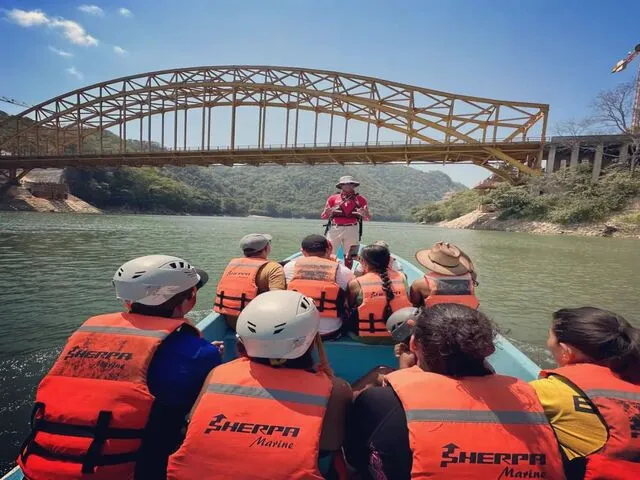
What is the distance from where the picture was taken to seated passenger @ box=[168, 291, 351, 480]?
4.27 ft

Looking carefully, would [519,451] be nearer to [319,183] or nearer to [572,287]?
[572,287]

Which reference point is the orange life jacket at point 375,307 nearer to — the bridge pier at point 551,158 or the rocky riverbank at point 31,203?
the bridge pier at point 551,158

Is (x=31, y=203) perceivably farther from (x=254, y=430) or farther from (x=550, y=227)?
(x=550, y=227)

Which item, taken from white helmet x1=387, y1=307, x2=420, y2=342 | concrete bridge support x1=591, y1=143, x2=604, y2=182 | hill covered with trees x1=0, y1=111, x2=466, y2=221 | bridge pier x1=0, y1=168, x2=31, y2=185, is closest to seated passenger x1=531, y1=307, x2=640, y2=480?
white helmet x1=387, y1=307, x2=420, y2=342

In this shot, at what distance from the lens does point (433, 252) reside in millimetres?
3449

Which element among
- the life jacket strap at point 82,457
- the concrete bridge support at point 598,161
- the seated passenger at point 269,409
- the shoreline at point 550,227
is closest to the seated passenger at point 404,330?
the seated passenger at point 269,409

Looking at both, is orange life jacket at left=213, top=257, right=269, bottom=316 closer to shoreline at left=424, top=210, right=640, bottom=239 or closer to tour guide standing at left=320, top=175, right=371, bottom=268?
tour guide standing at left=320, top=175, right=371, bottom=268

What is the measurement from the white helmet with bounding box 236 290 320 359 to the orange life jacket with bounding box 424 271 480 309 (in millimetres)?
1967

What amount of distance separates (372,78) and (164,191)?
4120cm

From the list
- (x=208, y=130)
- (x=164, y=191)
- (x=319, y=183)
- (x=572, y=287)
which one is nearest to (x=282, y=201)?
(x=319, y=183)

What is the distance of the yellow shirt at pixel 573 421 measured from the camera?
4.50 ft

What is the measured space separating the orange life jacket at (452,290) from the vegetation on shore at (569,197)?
30.3m

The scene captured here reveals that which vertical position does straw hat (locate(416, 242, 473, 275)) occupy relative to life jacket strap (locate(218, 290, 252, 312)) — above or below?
above

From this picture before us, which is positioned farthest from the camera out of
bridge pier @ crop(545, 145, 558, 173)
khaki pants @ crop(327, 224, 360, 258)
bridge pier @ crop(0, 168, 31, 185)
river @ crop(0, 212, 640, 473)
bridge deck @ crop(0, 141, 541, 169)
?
bridge pier @ crop(0, 168, 31, 185)
